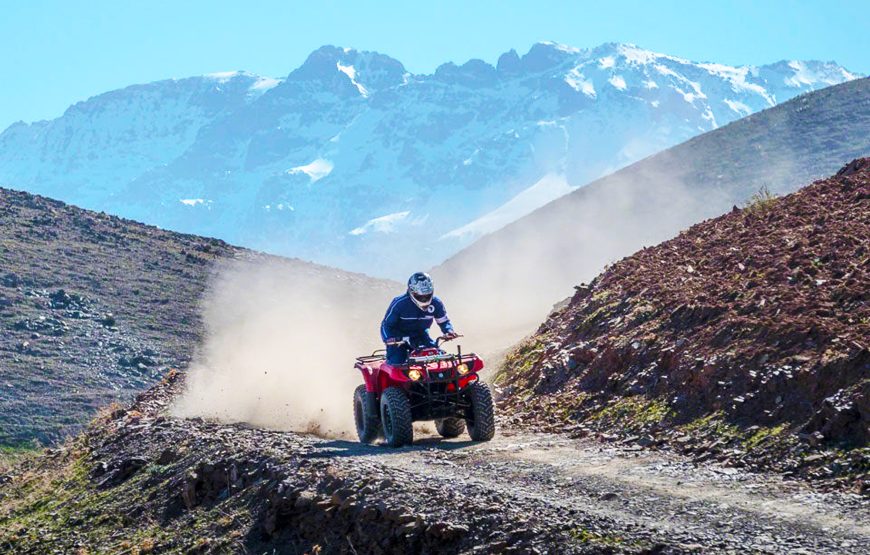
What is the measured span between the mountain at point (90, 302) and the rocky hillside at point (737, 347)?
65.9ft

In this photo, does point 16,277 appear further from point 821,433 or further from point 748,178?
point 748,178

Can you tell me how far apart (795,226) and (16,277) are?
40261mm

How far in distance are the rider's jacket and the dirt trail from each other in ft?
7.81

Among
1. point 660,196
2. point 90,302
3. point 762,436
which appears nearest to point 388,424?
point 762,436

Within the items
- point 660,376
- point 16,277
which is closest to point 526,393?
point 660,376

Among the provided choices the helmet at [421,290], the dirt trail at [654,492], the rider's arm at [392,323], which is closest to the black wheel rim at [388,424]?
the dirt trail at [654,492]

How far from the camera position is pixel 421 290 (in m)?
16.5

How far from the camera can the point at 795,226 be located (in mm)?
18750

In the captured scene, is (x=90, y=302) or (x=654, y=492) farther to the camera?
(x=90, y=302)

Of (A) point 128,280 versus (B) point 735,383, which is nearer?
(B) point 735,383

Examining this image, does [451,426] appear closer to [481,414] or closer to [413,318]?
[481,414]

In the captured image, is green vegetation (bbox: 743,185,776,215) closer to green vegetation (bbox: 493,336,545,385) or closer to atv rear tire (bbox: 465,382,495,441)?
green vegetation (bbox: 493,336,545,385)

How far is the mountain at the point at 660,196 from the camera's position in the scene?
7169 centimetres

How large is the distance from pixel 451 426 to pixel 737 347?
4.46 metres
